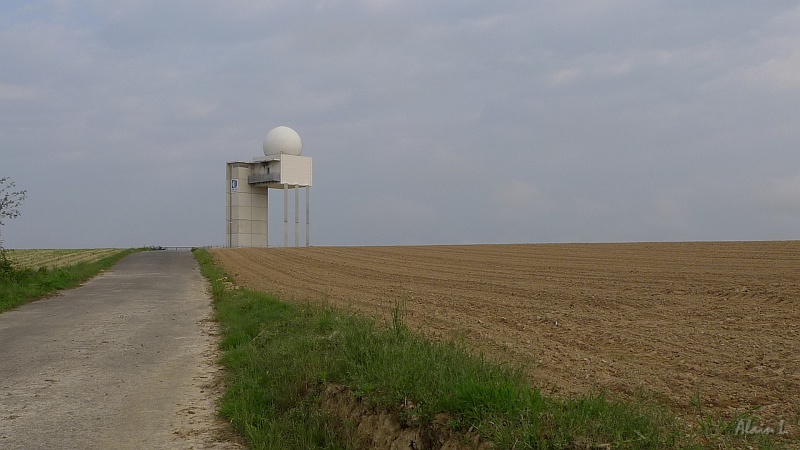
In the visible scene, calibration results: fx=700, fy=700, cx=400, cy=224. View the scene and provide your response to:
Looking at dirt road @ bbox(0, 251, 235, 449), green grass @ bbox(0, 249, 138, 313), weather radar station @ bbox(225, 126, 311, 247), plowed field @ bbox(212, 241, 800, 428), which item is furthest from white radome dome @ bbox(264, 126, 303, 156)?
dirt road @ bbox(0, 251, 235, 449)

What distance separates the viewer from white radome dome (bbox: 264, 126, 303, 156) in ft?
230

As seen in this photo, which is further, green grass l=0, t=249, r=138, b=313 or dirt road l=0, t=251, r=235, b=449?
green grass l=0, t=249, r=138, b=313

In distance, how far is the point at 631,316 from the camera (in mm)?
12102

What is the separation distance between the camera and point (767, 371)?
749 centimetres

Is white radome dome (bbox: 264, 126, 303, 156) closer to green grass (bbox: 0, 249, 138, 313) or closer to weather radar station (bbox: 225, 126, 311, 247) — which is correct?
weather radar station (bbox: 225, 126, 311, 247)

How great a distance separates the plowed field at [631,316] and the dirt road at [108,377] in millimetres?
3213

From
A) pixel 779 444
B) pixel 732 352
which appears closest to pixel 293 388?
pixel 779 444

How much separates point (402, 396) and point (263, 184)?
218 ft

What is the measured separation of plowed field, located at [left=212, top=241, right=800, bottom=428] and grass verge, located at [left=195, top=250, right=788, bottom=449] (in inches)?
38.2

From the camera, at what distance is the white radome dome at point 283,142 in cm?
7019
